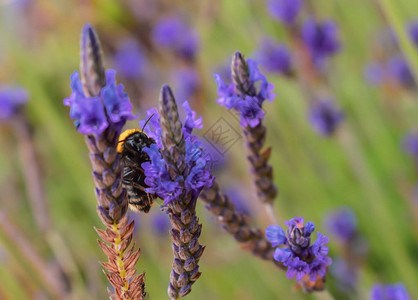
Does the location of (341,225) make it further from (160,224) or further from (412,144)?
(160,224)

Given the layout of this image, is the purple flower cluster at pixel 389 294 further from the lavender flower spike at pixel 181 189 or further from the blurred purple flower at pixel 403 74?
the blurred purple flower at pixel 403 74

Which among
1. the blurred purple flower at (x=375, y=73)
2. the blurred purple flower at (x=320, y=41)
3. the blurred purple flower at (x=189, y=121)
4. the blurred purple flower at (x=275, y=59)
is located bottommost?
the blurred purple flower at (x=189, y=121)

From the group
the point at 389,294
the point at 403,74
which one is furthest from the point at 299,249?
the point at 403,74

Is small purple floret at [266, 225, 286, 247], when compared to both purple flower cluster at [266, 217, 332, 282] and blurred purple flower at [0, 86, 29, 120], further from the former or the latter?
blurred purple flower at [0, 86, 29, 120]

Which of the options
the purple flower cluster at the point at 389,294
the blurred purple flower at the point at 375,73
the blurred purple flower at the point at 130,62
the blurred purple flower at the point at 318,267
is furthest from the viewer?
the blurred purple flower at the point at 130,62

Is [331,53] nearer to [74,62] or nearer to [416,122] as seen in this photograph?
[416,122]

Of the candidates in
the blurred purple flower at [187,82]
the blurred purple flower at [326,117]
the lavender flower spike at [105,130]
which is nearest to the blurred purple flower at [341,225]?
the blurred purple flower at [326,117]

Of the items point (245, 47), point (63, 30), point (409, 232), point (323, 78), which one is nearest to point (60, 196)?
point (63, 30)
